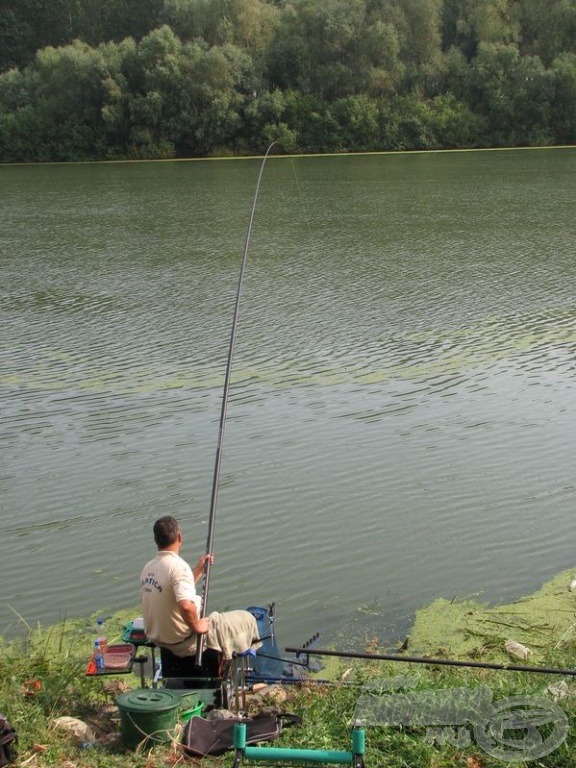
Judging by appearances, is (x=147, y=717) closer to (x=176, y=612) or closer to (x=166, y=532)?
(x=176, y=612)

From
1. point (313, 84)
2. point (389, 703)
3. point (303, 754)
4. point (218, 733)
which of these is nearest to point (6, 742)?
point (218, 733)

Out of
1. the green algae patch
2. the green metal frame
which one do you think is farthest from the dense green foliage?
the green metal frame

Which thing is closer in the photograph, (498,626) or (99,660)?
(99,660)

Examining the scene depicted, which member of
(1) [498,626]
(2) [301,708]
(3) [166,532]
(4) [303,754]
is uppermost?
(3) [166,532]

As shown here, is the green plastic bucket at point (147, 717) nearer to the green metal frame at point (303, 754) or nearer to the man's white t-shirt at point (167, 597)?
the man's white t-shirt at point (167, 597)

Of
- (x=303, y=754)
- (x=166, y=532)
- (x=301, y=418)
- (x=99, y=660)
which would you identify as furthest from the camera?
(x=301, y=418)

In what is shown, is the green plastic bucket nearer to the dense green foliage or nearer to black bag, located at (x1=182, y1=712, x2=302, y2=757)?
black bag, located at (x1=182, y1=712, x2=302, y2=757)

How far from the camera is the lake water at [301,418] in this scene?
6.64 meters

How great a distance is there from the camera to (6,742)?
3.82 meters

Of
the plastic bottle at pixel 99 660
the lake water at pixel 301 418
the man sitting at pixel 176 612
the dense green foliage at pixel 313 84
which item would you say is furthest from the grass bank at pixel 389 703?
the dense green foliage at pixel 313 84

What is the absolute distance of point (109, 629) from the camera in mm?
5848

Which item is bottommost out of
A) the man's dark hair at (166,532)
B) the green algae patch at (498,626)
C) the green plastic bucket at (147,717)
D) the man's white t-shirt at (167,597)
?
the green algae patch at (498,626)

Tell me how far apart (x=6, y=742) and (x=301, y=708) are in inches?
49.9

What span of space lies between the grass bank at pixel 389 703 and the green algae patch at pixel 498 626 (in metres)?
0.01
